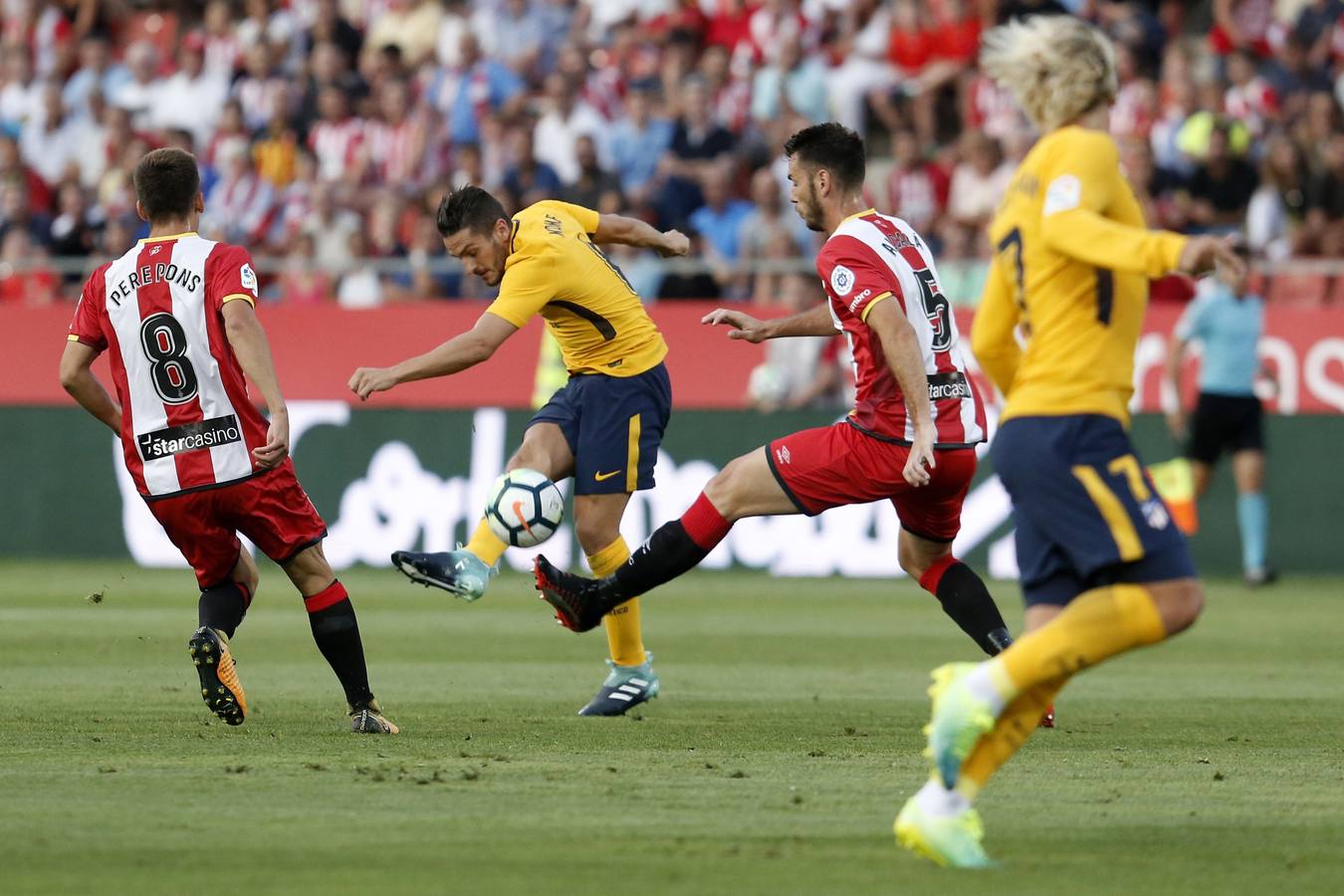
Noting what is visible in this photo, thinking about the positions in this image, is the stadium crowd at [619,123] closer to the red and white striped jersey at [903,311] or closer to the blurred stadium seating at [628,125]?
the blurred stadium seating at [628,125]

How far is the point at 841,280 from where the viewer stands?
27.3 ft

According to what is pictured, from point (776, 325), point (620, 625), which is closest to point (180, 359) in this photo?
point (620, 625)

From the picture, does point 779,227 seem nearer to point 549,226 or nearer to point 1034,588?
point 549,226

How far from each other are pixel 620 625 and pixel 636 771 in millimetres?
2148

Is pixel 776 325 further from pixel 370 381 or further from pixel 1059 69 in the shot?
pixel 1059 69

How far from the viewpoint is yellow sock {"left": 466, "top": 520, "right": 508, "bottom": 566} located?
8867 millimetres

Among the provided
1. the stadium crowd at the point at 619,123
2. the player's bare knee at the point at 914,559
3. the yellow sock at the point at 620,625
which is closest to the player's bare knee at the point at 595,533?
the yellow sock at the point at 620,625

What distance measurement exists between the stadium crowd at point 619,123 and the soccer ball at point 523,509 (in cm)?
969

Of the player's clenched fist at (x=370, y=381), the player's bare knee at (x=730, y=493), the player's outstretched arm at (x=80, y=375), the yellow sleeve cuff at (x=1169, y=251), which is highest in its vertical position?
the yellow sleeve cuff at (x=1169, y=251)

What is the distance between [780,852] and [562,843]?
0.61 meters

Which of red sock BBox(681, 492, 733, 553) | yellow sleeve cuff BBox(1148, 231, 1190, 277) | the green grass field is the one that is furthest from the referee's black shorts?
yellow sleeve cuff BBox(1148, 231, 1190, 277)

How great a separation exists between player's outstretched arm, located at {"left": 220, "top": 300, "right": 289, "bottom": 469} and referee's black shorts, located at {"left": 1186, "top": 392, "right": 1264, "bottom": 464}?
33.6 feet

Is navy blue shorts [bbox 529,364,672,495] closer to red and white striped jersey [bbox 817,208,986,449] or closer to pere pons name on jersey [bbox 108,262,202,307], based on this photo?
red and white striped jersey [bbox 817,208,986,449]

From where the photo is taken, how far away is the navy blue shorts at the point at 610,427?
916cm
